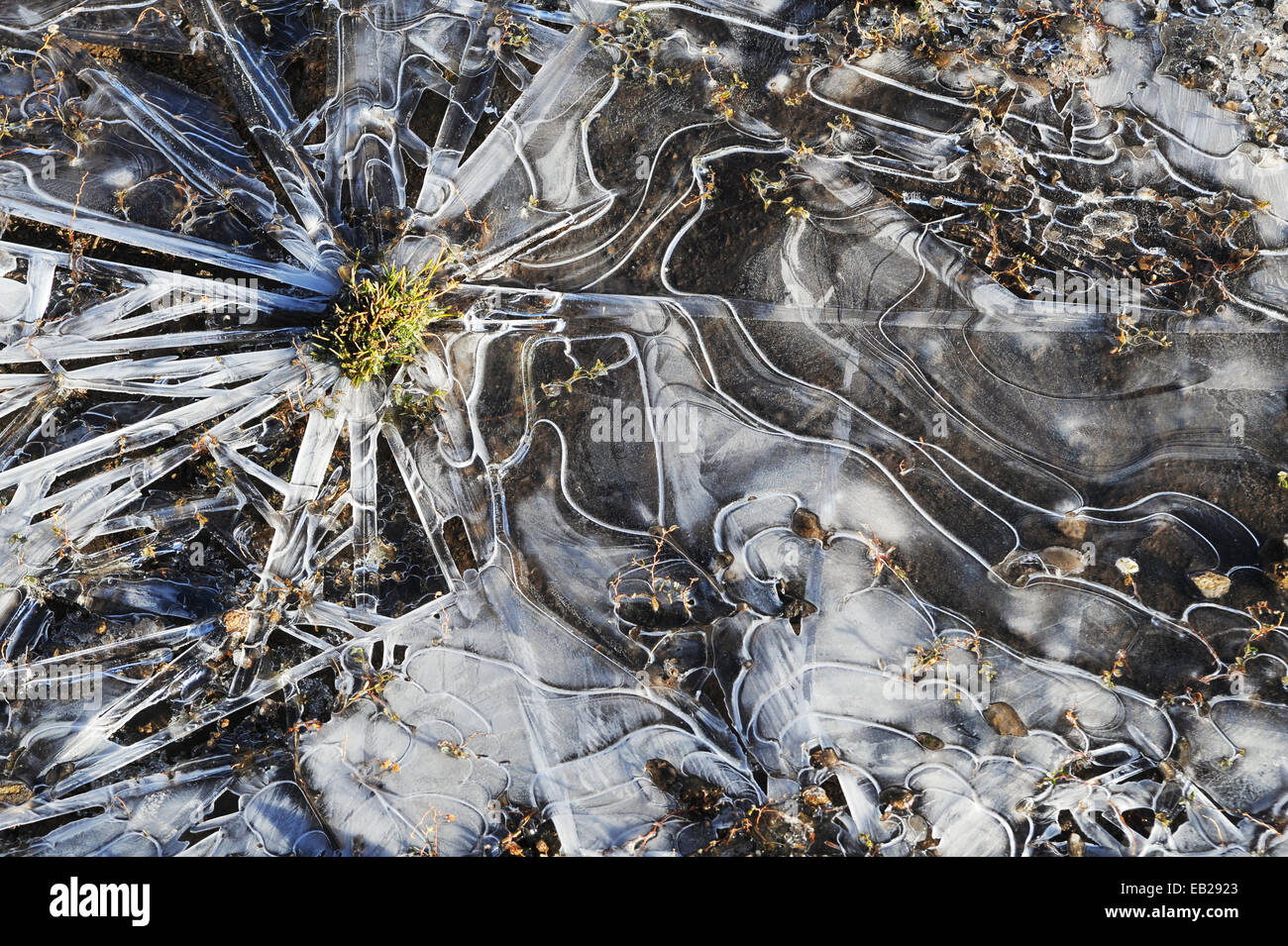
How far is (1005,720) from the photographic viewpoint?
14.0ft

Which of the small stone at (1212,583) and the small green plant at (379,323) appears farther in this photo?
the small stone at (1212,583)

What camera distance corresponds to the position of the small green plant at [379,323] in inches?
163

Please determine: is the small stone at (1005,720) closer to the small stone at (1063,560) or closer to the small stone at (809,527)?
→ the small stone at (1063,560)

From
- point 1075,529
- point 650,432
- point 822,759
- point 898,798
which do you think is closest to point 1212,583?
point 1075,529

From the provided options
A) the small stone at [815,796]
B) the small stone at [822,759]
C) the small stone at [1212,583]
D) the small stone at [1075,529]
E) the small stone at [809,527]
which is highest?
the small stone at [809,527]

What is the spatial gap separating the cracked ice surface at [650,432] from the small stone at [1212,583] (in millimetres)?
28

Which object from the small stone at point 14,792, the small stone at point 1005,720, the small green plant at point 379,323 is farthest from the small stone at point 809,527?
the small stone at point 14,792

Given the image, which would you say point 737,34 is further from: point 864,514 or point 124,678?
point 124,678

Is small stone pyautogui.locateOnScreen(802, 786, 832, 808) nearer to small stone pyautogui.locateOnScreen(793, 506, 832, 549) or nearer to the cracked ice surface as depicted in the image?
the cracked ice surface

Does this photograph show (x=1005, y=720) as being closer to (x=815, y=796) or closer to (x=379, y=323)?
(x=815, y=796)

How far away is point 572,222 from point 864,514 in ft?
7.61

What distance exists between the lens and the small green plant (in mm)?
4152

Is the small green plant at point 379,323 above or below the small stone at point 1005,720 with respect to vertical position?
above

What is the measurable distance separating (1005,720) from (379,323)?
13.2ft
